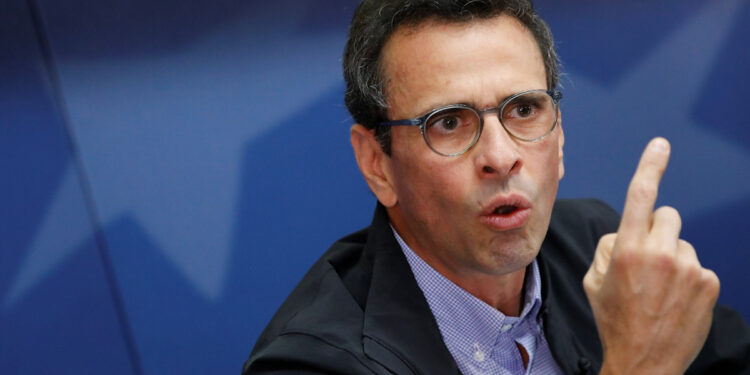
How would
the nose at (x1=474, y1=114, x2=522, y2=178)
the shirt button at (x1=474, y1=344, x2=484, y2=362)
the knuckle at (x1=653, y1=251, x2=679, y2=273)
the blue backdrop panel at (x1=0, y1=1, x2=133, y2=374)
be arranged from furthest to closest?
the blue backdrop panel at (x1=0, y1=1, x2=133, y2=374) → the shirt button at (x1=474, y1=344, x2=484, y2=362) → the nose at (x1=474, y1=114, x2=522, y2=178) → the knuckle at (x1=653, y1=251, x2=679, y2=273)

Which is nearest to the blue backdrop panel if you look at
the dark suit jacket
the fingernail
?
the dark suit jacket

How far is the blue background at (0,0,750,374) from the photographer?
183 cm

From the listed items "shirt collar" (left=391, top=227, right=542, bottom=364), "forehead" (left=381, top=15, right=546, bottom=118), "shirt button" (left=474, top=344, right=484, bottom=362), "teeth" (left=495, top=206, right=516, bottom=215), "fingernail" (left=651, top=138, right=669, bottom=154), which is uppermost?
"forehead" (left=381, top=15, right=546, bottom=118)

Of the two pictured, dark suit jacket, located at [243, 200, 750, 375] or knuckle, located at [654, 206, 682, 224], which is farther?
dark suit jacket, located at [243, 200, 750, 375]

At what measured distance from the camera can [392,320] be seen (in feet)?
4.33

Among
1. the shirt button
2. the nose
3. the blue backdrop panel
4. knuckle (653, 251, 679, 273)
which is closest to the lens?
knuckle (653, 251, 679, 273)

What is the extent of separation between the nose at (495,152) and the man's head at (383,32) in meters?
0.22

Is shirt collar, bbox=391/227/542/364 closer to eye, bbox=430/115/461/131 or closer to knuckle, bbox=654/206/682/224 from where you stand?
eye, bbox=430/115/461/131

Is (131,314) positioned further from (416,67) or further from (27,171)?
(416,67)

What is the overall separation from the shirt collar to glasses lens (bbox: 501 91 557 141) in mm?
356

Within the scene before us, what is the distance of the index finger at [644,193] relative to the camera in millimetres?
977

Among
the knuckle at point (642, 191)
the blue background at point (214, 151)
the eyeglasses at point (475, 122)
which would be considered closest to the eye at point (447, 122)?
the eyeglasses at point (475, 122)

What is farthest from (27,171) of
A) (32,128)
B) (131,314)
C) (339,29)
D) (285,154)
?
(339,29)

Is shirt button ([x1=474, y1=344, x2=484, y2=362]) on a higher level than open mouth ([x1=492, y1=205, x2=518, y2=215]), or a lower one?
lower
